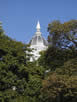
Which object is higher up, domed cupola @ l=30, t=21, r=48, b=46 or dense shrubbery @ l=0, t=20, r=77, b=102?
domed cupola @ l=30, t=21, r=48, b=46

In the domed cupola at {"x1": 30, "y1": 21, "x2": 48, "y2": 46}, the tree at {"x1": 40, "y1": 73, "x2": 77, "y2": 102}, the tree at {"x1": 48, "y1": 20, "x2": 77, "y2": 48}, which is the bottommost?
the tree at {"x1": 40, "y1": 73, "x2": 77, "y2": 102}

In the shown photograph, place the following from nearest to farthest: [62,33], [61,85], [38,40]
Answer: [61,85] < [62,33] < [38,40]

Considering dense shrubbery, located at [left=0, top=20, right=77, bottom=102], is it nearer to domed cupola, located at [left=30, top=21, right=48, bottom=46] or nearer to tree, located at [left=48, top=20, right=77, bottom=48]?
tree, located at [left=48, top=20, right=77, bottom=48]

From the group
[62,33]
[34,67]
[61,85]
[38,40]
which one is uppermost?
[38,40]

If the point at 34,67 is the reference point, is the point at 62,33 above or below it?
above

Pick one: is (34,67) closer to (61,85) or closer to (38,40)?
(61,85)

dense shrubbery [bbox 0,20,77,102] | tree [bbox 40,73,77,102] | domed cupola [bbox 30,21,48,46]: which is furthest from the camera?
domed cupola [bbox 30,21,48,46]

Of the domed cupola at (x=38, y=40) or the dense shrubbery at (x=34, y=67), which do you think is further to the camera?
the domed cupola at (x=38, y=40)

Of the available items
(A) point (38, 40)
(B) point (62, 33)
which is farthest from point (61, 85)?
(A) point (38, 40)

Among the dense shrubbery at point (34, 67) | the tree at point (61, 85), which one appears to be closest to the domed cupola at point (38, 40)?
the dense shrubbery at point (34, 67)

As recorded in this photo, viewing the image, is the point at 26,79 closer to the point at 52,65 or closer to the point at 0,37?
the point at 52,65

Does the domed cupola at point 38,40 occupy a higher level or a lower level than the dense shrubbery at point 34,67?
higher

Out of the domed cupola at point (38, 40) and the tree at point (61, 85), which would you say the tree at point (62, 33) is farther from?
the domed cupola at point (38, 40)

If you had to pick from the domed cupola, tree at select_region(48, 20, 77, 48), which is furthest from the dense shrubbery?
the domed cupola
